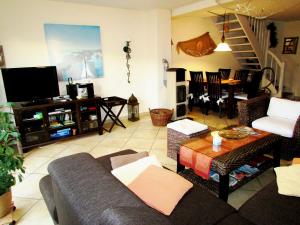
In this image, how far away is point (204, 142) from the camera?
83.4 inches

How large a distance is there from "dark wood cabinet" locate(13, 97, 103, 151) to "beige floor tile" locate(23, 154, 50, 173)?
0.27 m

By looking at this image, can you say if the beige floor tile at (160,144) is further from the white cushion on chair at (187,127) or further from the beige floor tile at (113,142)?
the white cushion on chair at (187,127)

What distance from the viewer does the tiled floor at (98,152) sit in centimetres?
194

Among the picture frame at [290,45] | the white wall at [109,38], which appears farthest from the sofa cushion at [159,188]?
the picture frame at [290,45]

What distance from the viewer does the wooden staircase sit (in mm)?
5051

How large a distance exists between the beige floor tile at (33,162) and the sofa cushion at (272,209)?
2.45 metres

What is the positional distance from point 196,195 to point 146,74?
3.66m

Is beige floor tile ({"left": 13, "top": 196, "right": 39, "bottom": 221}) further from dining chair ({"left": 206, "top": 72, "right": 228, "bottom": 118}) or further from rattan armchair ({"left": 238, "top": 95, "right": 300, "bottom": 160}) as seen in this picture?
dining chair ({"left": 206, "top": 72, "right": 228, "bottom": 118})

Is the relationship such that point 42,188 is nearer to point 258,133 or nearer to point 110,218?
point 110,218

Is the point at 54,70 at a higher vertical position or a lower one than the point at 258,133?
higher

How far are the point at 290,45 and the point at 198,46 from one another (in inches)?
136

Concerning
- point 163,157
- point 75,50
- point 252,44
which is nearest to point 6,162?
point 163,157

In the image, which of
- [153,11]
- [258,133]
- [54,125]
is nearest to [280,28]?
[153,11]

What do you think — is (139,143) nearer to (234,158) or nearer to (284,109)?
(234,158)
